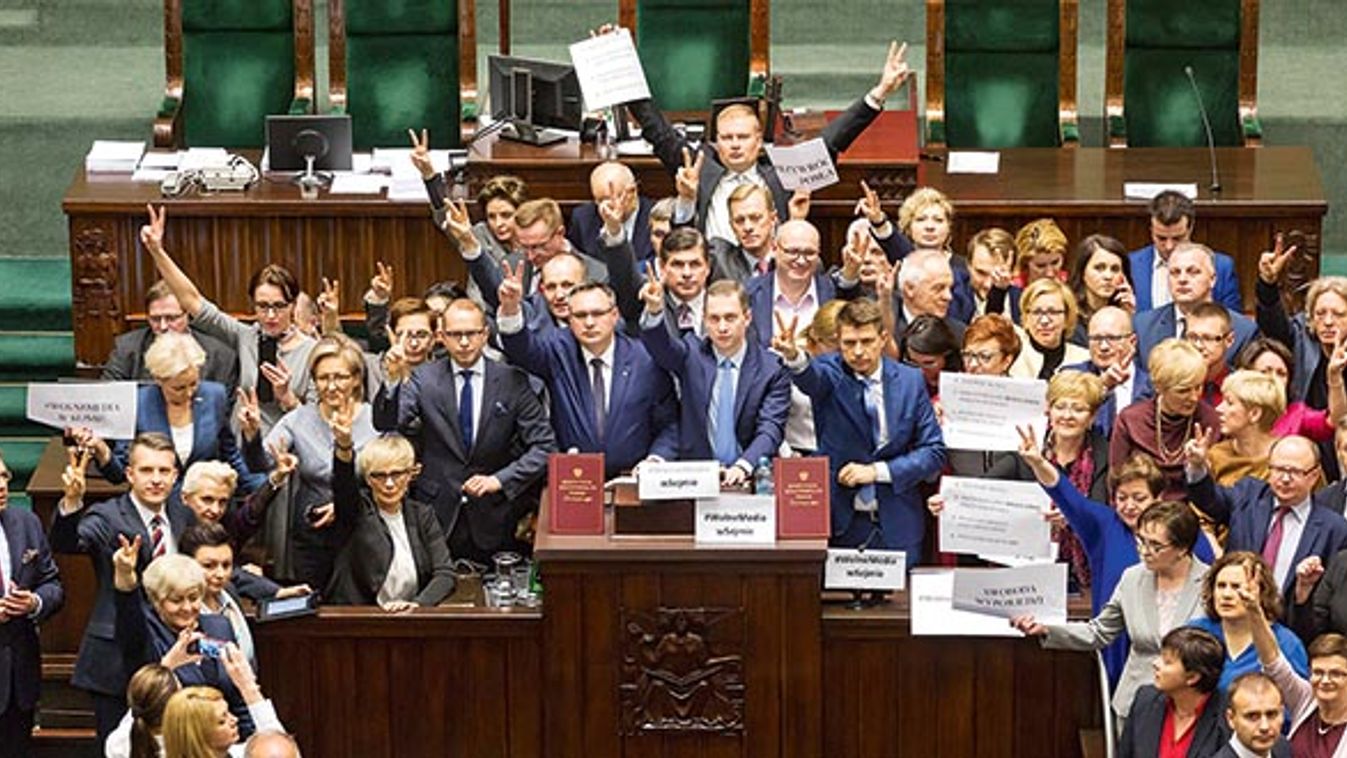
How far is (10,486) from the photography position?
412 inches

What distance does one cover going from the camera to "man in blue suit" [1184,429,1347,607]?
26.0 feet

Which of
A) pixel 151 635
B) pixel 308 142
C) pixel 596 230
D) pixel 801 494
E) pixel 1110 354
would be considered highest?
pixel 308 142

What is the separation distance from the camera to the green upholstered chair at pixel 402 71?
38.9ft

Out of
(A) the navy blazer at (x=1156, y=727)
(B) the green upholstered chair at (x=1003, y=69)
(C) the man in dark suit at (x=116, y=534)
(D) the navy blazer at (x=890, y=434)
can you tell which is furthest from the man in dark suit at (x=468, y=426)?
(B) the green upholstered chair at (x=1003, y=69)

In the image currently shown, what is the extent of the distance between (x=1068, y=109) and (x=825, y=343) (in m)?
3.25

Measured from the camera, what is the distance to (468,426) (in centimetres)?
888

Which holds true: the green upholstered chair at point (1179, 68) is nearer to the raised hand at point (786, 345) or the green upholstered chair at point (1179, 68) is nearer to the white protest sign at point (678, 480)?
the raised hand at point (786, 345)

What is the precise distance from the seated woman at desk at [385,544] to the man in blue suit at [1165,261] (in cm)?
241

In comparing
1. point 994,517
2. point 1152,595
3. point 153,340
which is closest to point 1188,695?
point 1152,595

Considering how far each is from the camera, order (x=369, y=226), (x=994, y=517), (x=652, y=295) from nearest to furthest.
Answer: (x=994, y=517)
(x=652, y=295)
(x=369, y=226)

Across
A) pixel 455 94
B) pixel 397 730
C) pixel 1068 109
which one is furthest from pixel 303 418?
pixel 1068 109

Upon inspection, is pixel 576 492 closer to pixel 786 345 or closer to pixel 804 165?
pixel 786 345

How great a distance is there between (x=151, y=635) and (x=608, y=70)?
280 centimetres

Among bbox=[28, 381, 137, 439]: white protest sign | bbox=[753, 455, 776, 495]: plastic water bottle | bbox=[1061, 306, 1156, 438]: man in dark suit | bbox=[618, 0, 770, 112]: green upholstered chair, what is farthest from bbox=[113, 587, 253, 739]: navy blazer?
bbox=[618, 0, 770, 112]: green upholstered chair
